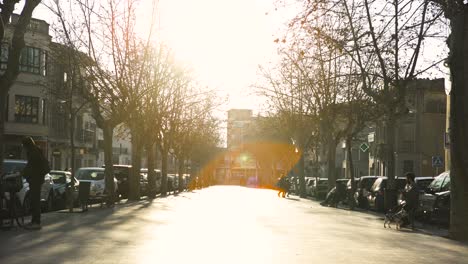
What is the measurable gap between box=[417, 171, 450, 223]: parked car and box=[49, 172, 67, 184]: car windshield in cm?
1352

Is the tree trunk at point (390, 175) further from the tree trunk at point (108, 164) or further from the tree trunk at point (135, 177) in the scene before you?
the tree trunk at point (135, 177)

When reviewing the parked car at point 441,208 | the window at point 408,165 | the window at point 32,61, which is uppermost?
the window at point 32,61

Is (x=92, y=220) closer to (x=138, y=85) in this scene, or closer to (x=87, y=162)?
(x=138, y=85)

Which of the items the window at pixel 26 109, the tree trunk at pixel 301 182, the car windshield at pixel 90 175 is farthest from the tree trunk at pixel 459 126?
the window at pixel 26 109

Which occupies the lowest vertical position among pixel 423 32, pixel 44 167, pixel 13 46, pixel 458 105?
pixel 44 167

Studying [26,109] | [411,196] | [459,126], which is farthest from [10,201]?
[26,109]

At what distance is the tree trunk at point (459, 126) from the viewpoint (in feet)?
57.5

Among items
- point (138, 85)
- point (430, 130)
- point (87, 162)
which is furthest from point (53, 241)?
point (87, 162)

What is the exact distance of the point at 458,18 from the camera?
57.1ft

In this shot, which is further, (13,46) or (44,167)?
(13,46)

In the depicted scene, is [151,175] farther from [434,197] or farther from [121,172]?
[434,197]

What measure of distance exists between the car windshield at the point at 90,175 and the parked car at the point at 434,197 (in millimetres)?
17213

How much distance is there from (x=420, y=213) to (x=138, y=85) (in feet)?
50.8

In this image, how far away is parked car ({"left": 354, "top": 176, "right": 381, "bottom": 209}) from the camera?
34.8 metres
